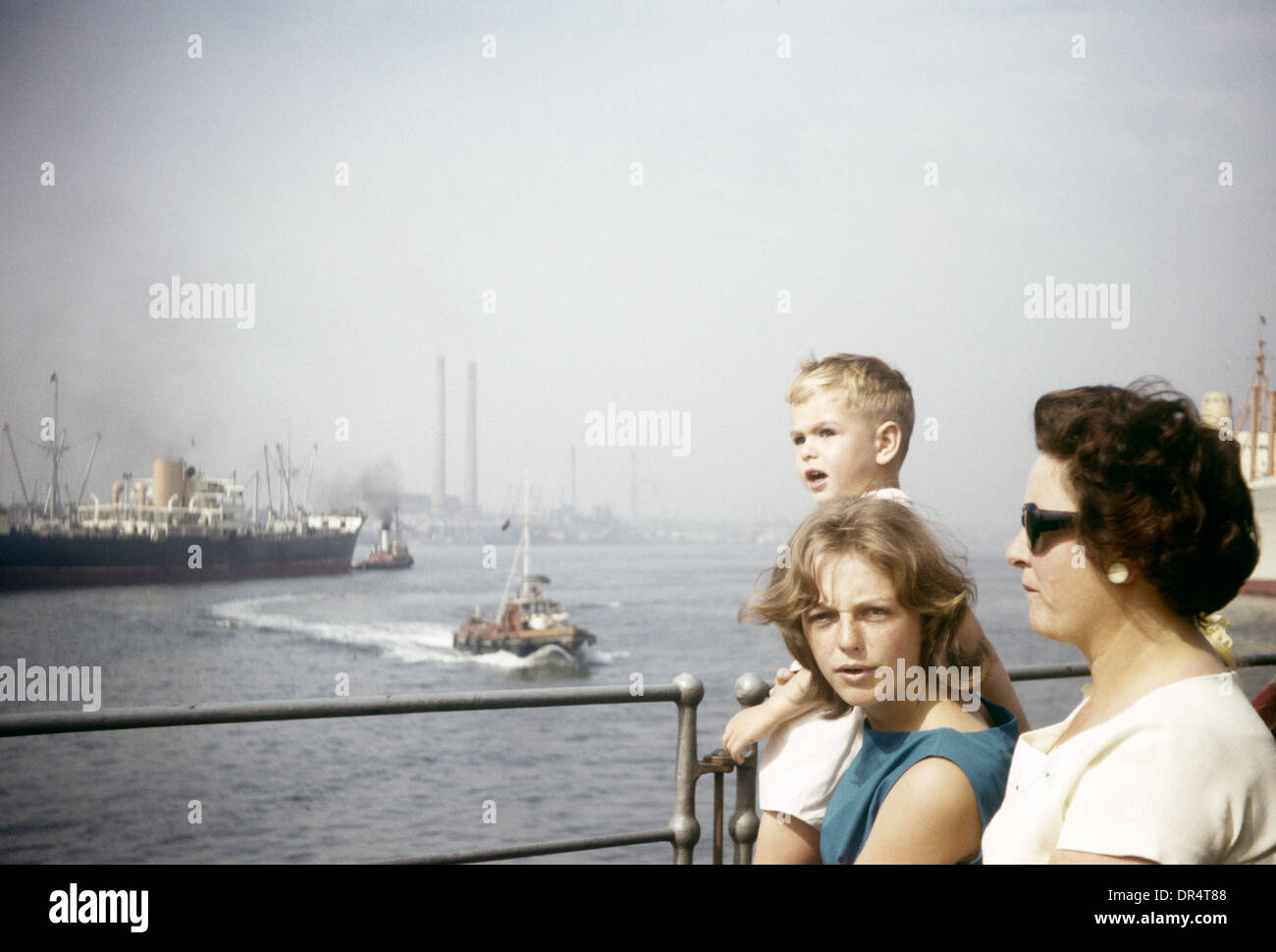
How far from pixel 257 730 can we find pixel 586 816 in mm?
21949

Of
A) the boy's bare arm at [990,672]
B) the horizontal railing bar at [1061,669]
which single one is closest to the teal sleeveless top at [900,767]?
the boy's bare arm at [990,672]

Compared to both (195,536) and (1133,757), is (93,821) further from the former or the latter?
(1133,757)

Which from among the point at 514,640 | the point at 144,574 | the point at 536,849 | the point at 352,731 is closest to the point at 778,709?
the point at 536,849

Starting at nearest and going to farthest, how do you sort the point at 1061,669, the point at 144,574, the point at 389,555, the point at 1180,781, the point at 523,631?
the point at 1180,781
the point at 1061,669
the point at 523,631
the point at 144,574
the point at 389,555

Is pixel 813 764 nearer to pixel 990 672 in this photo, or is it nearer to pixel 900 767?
pixel 990 672

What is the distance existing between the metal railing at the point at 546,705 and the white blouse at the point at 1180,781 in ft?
2.77

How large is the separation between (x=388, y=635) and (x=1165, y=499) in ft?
200

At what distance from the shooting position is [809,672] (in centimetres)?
186

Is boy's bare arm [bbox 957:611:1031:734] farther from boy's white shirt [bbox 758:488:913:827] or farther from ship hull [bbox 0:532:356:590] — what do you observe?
ship hull [bbox 0:532:356:590]

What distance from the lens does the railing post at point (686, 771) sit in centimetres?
232

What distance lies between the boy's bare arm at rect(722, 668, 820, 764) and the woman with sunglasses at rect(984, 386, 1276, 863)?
613 millimetres

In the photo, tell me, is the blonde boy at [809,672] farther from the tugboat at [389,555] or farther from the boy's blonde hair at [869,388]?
the tugboat at [389,555]

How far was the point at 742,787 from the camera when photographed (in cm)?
237
